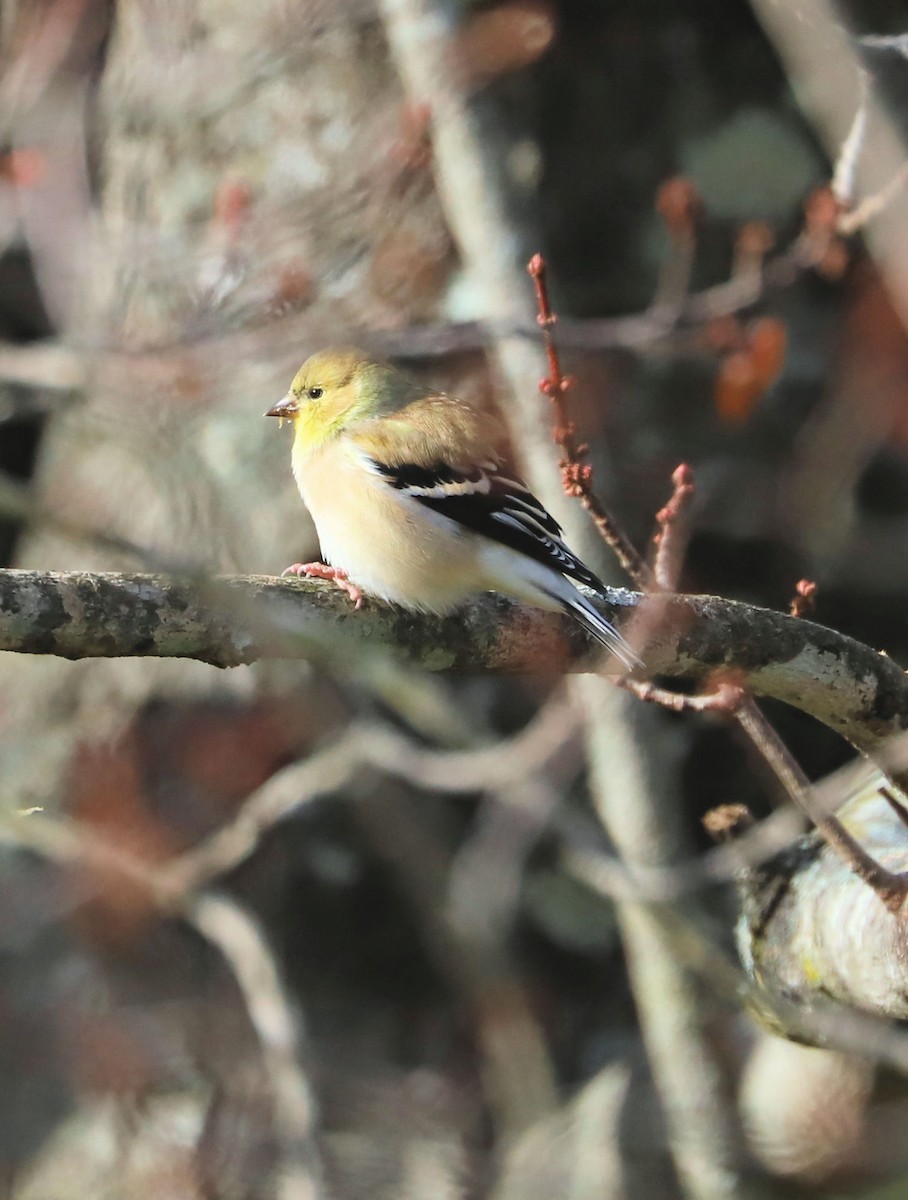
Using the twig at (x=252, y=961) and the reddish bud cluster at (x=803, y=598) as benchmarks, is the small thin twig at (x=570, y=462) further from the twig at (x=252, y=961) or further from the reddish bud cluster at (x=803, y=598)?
the twig at (x=252, y=961)

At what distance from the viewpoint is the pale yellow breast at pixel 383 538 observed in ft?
10.4

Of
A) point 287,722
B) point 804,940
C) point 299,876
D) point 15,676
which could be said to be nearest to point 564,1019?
point 299,876

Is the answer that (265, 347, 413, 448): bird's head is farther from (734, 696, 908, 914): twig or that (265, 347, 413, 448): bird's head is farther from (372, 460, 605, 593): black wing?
(734, 696, 908, 914): twig

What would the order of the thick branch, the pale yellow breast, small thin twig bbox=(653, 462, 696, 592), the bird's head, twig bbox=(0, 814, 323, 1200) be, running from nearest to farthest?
the thick branch, small thin twig bbox=(653, 462, 696, 592), the pale yellow breast, the bird's head, twig bbox=(0, 814, 323, 1200)

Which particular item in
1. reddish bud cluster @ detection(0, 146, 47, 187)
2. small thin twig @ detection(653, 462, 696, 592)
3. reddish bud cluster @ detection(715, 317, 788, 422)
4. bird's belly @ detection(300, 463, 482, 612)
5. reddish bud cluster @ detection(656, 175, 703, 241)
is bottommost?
small thin twig @ detection(653, 462, 696, 592)

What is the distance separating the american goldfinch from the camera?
10.4 ft

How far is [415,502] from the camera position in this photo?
3.54 metres

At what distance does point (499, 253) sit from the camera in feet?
16.2

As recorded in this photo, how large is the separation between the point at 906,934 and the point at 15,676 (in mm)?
4149

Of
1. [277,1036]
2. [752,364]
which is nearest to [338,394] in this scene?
[752,364]

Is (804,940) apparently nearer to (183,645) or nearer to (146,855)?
(183,645)

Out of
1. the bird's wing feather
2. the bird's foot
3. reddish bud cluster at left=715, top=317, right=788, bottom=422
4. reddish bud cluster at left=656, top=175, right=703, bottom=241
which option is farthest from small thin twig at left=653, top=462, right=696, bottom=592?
reddish bud cluster at left=715, top=317, right=788, bottom=422

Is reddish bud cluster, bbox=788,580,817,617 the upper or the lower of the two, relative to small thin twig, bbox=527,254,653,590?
lower

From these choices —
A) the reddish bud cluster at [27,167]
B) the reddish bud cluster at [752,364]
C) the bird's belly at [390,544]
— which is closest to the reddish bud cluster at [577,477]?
the bird's belly at [390,544]
